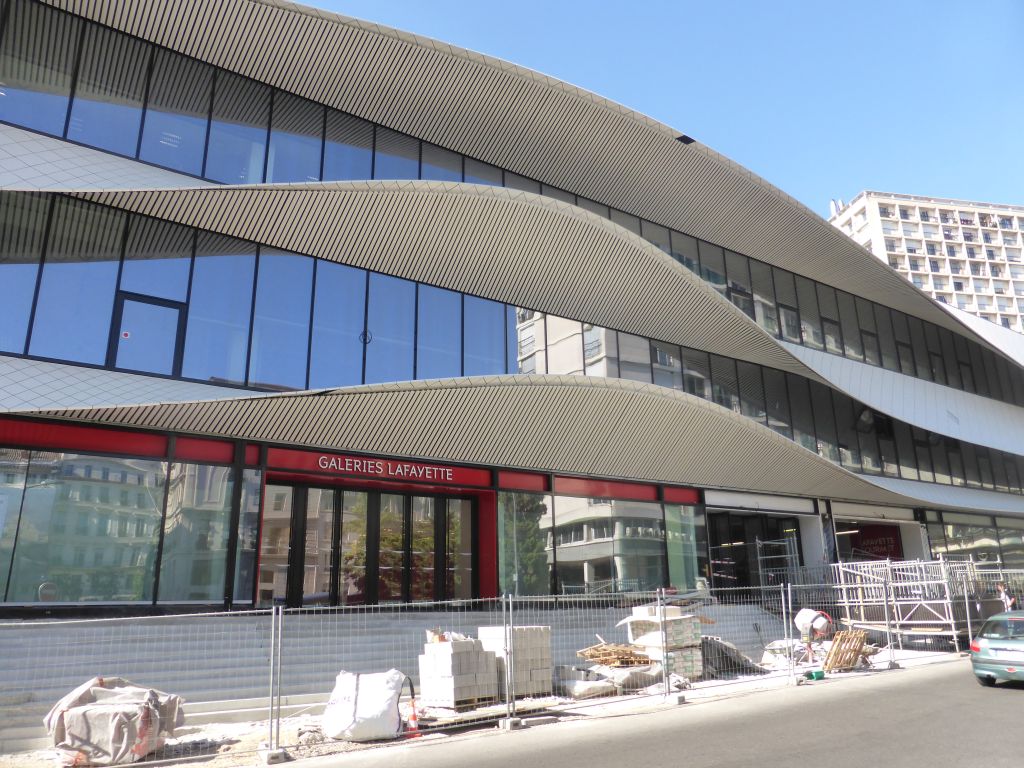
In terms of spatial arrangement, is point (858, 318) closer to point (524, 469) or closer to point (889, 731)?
point (524, 469)

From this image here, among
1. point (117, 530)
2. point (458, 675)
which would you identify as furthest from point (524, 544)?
point (117, 530)

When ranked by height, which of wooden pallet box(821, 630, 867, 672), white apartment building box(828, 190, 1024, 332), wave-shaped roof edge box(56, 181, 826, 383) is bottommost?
wooden pallet box(821, 630, 867, 672)

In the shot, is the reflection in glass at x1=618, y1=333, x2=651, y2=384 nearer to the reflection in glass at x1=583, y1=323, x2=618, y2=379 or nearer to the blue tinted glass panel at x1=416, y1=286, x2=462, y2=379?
the reflection in glass at x1=583, y1=323, x2=618, y2=379

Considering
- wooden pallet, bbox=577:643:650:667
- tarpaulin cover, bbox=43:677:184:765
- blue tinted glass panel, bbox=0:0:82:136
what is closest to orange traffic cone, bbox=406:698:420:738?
tarpaulin cover, bbox=43:677:184:765

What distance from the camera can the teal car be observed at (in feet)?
38.6

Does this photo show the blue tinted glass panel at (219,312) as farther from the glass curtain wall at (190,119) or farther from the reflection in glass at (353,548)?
the reflection in glass at (353,548)

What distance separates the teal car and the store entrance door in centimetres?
1150

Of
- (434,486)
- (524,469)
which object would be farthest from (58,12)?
(524,469)

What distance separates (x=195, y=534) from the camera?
15.3 metres

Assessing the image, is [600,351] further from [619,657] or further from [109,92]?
[109,92]

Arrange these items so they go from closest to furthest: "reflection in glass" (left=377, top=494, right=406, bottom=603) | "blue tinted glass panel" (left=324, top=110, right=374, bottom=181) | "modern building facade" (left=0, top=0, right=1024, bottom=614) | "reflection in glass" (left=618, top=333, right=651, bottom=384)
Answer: "modern building facade" (left=0, top=0, right=1024, bottom=614) < "reflection in glass" (left=377, top=494, right=406, bottom=603) < "blue tinted glass panel" (left=324, top=110, right=374, bottom=181) < "reflection in glass" (left=618, top=333, right=651, bottom=384)

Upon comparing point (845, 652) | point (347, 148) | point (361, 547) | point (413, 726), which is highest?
point (347, 148)

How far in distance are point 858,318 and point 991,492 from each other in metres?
10.6

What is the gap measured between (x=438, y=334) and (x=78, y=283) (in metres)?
8.20
